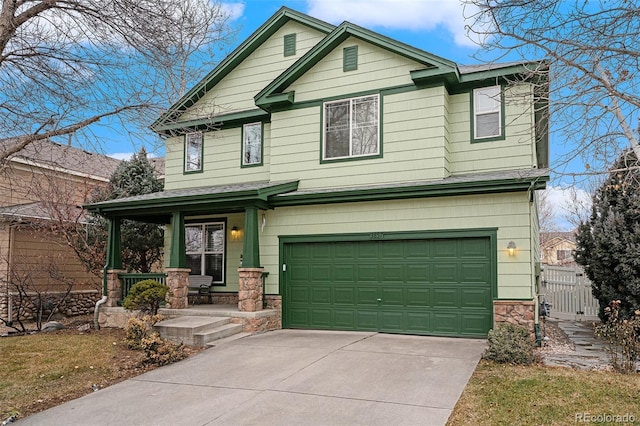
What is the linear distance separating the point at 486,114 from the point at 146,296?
27.3 feet

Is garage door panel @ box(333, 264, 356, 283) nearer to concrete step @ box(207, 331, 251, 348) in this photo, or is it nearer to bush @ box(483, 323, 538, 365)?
concrete step @ box(207, 331, 251, 348)

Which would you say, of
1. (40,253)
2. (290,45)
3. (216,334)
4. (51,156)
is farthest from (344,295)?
(40,253)

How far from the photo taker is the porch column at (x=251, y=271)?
11117 mm

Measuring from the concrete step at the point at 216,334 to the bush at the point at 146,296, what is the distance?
1.69 metres

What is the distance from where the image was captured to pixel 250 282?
11148mm

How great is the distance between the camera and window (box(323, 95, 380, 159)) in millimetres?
11531

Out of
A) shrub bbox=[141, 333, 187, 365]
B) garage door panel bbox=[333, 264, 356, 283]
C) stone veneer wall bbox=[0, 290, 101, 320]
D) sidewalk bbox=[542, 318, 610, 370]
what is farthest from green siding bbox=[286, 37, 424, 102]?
stone veneer wall bbox=[0, 290, 101, 320]

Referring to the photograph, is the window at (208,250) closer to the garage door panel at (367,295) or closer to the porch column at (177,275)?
the porch column at (177,275)

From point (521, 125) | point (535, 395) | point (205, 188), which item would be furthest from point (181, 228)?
point (535, 395)

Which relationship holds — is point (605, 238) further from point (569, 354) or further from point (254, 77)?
point (254, 77)

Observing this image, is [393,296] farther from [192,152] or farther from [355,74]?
[192,152]

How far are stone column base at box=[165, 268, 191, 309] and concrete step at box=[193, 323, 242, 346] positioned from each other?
171 cm

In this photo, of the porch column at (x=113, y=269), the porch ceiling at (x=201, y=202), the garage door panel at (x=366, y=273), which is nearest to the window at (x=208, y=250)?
the porch ceiling at (x=201, y=202)

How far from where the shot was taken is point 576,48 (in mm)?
5812
